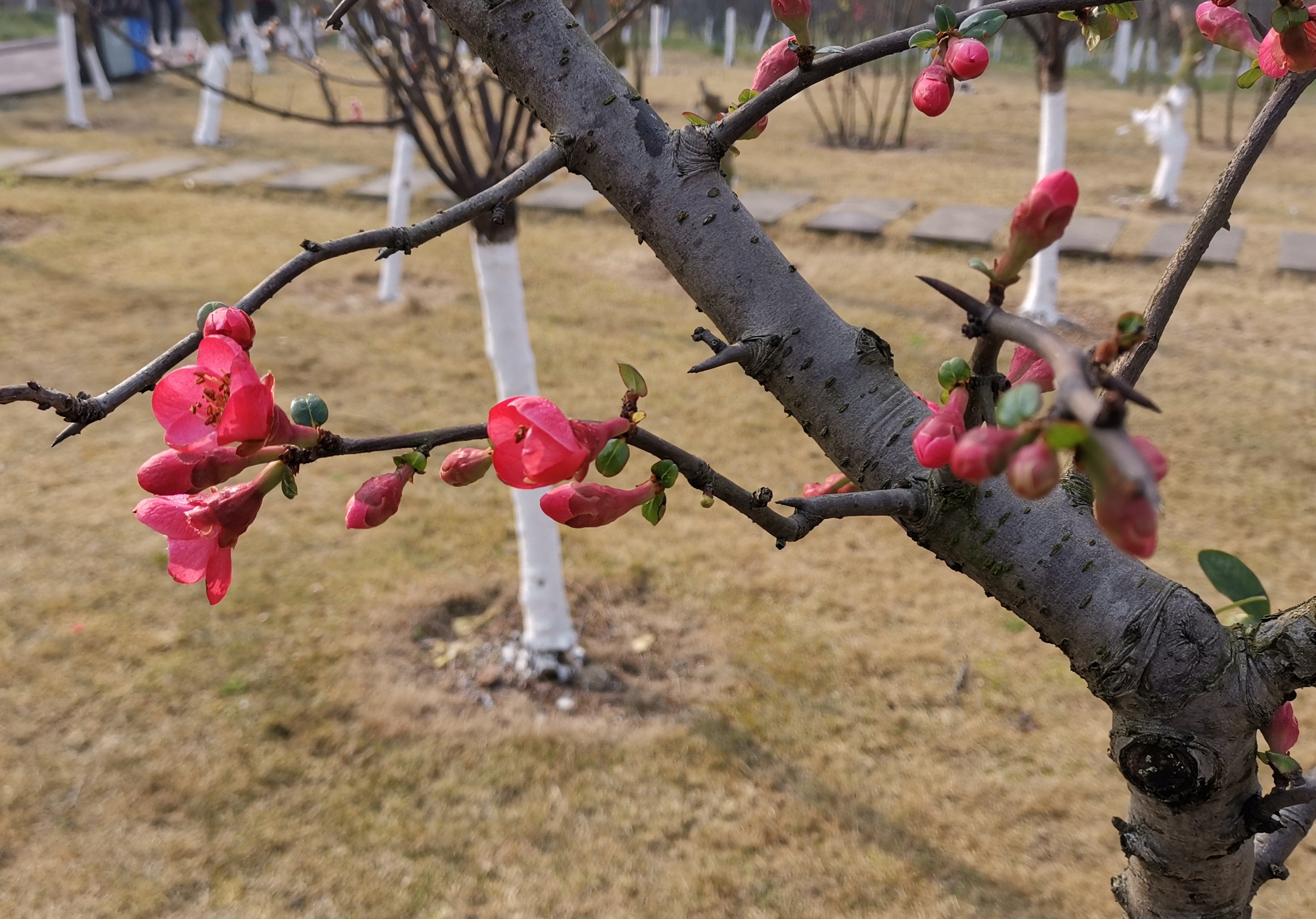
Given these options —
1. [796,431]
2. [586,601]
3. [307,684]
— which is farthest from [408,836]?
[796,431]

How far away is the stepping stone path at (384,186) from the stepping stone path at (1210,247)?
17.1 feet

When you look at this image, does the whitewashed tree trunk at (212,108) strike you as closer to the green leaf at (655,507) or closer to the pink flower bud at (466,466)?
the pink flower bud at (466,466)

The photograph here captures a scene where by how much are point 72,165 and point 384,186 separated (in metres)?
2.95

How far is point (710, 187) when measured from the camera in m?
0.78

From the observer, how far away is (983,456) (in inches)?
16.7

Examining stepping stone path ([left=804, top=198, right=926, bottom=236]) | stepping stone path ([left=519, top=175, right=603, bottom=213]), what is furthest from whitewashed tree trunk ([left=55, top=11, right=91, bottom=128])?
stepping stone path ([left=804, top=198, right=926, bottom=236])

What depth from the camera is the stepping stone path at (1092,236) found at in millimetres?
6523

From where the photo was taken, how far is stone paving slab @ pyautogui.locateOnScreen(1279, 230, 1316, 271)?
6164 mm

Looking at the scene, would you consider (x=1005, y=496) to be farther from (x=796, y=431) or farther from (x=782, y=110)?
(x=782, y=110)

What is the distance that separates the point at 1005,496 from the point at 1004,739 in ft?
7.62

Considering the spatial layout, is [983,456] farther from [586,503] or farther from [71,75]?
[71,75]

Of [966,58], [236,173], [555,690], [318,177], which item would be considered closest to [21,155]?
[236,173]

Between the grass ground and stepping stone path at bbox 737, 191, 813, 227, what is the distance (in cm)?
173

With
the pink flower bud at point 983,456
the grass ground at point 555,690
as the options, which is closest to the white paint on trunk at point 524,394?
the grass ground at point 555,690
